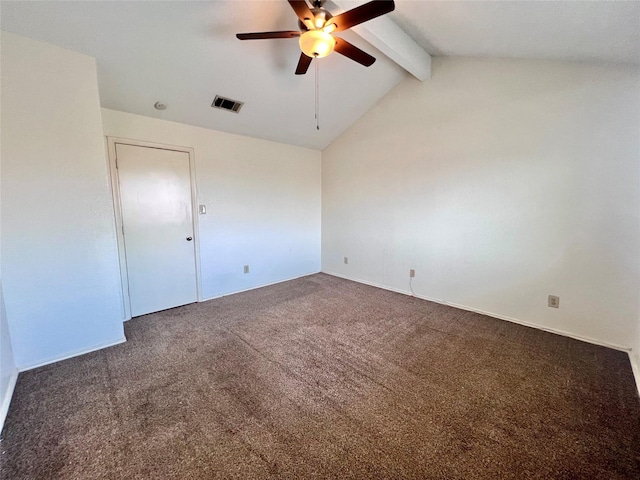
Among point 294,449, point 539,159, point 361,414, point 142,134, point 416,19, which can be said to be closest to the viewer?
point 294,449

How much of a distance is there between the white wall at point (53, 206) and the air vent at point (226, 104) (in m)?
1.11

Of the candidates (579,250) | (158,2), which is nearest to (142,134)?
(158,2)

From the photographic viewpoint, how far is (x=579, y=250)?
252 centimetres

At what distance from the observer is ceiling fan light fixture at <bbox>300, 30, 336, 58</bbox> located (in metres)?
1.77

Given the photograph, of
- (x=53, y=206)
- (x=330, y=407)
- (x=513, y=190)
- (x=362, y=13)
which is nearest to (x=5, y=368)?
(x=53, y=206)

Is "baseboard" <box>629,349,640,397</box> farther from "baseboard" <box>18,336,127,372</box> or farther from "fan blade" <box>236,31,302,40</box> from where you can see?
"baseboard" <box>18,336,127,372</box>

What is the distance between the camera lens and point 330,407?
1.74 m

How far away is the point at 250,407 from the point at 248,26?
9.86 ft

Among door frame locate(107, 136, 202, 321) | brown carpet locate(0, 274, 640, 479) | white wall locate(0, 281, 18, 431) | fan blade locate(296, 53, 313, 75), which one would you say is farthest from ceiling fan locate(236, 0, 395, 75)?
white wall locate(0, 281, 18, 431)

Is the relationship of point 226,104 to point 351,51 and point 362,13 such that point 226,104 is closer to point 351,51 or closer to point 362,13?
point 351,51

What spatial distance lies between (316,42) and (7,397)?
3151 millimetres

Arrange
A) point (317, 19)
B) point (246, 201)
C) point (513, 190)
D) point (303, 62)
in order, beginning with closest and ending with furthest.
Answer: point (317, 19)
point (303, 62)
point (513, 190)
point (246, 201)

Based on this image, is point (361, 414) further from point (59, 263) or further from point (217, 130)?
point (217, 130)

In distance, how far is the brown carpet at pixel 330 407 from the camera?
53.5 inches
